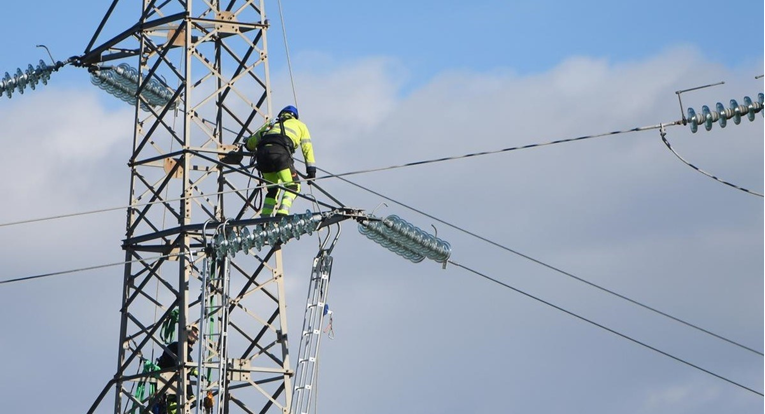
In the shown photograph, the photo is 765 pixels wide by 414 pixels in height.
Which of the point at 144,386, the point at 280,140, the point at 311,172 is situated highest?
the point at 280,140

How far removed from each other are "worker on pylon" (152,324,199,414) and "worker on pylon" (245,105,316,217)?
187 centimetres

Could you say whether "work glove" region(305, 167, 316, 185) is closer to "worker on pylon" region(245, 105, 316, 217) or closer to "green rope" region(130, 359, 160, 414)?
"worker on pylon" region(245, 105, 316, 217)

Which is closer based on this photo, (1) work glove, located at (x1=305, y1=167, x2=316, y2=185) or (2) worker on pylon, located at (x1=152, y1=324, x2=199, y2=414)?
(1) work glove, located at (x1=305, y1=167, x2=316, y2=185)

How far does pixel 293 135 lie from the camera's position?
85.8 feet

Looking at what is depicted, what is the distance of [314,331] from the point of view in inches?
1009

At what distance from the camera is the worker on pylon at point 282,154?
25938mm

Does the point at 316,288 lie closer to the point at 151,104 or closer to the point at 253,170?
the point at 253,170

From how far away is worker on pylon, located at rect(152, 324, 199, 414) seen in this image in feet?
85.8

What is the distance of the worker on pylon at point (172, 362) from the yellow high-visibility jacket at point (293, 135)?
2.65m

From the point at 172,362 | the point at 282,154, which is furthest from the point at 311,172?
the point at 172,362

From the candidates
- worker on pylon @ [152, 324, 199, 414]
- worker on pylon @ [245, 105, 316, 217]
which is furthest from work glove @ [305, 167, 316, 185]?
worker on pylon @ [152, 324, 199, 414]

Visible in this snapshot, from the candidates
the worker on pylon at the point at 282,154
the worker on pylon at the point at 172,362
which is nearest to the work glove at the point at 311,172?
the worker on pylon at the point at 282,154

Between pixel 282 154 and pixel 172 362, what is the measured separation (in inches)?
127

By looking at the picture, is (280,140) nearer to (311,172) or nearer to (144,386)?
(311,172)
